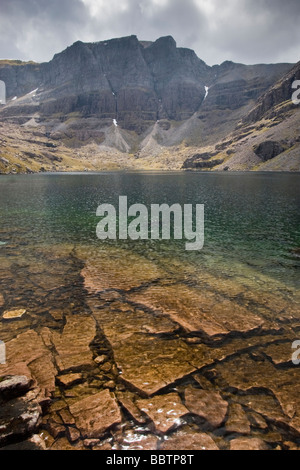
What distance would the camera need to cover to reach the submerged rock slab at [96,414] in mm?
10867

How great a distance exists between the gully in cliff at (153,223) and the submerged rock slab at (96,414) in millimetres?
25584

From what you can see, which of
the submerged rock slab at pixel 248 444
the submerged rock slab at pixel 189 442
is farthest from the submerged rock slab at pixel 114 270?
the submerged rock slab at pixel 248 444

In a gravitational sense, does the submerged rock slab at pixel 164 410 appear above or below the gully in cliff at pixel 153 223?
below

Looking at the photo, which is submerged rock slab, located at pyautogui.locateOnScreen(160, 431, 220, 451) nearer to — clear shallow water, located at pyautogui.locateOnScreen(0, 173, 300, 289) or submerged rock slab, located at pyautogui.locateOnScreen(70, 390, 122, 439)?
submerged rock slab, located at pyautogui.locateOnScreen(70, 390, 122, 439)

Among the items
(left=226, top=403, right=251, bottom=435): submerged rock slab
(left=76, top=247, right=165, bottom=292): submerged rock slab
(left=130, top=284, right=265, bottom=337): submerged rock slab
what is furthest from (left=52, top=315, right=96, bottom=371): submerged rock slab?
(left=226, top=403, right=251, bottom=435): submerged rock slab

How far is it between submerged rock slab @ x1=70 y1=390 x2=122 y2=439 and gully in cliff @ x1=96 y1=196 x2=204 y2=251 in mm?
25584

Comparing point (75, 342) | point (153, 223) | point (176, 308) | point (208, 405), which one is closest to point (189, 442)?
point (208, 405)

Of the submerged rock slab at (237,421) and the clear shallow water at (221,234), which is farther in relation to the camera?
the clear shallow water at (221,234)

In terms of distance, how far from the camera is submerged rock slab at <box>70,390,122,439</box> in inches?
428

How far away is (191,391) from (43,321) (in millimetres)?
11321

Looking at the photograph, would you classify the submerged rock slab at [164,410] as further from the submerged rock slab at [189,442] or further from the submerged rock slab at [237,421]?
the submerged rock slab at [237,421]

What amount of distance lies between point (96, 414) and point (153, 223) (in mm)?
41142

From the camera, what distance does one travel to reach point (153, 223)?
5134 centimetres
